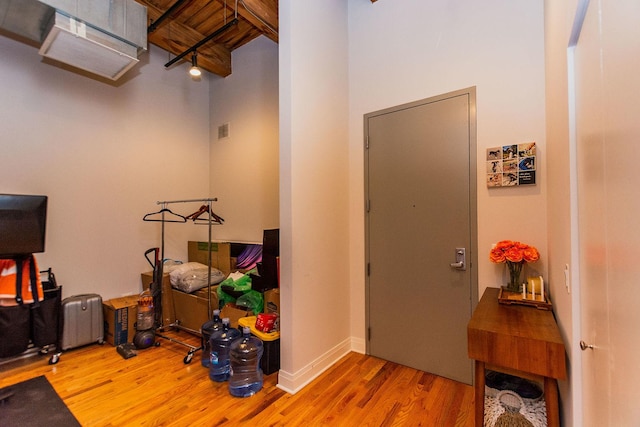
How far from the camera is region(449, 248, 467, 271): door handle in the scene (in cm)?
241

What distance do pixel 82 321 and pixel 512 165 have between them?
14.0 feet

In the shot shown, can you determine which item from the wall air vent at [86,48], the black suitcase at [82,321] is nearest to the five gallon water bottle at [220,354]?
the black suitcase at [82,321]

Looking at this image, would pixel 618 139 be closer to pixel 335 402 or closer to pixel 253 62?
pixel 335 402

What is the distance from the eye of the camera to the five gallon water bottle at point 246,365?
2.33 m

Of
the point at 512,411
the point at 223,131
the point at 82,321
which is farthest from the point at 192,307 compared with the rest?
the point at 512,411

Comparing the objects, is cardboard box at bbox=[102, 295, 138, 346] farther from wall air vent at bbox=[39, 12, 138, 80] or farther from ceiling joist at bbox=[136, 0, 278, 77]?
ceiling joist at bbox=[136, 0, 278, 77]

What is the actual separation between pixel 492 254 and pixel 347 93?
205 centimetres

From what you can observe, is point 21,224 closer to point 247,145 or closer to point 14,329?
point 14,329

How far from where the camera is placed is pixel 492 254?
2100 mm

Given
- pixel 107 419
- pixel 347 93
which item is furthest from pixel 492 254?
pixel 107 419

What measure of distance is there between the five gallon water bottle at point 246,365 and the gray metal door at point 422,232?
1.12 m

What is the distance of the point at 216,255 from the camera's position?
12.6ft

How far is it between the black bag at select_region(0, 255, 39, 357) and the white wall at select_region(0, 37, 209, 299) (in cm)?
55

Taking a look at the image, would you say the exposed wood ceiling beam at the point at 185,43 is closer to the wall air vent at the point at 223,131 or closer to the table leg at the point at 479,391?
the wall air vent at the point at 223,131
